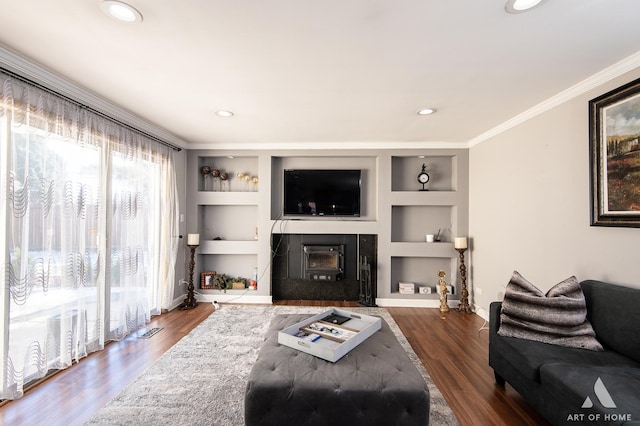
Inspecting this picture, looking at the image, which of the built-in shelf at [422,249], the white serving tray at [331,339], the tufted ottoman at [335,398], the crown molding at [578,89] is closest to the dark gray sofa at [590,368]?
the tufted ottoman at [335,398]

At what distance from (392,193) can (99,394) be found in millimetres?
3825

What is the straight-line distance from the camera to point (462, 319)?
354 centimetres

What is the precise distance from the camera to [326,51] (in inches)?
70.4

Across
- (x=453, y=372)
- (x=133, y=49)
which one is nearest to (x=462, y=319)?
(x=453, y=372)

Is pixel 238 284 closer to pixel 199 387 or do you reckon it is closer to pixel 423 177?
pixel 199 387

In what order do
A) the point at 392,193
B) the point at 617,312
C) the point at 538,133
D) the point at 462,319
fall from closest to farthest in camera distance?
the point at 617,312 → the point at 538,133 → the point at 462,319 → the point at 392,193

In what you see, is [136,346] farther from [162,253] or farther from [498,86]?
[498,86]

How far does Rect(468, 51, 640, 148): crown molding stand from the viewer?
1.90 metres

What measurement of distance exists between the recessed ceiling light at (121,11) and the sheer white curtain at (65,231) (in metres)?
1.11

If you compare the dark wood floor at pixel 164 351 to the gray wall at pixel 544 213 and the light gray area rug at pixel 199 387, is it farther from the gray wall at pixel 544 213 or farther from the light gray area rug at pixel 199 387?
the gray wall at pixel 544 213

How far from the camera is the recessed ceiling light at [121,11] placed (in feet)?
4.57

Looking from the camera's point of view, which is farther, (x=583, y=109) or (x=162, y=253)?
(x=162, y=253)

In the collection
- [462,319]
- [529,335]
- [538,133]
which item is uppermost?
[538,133]

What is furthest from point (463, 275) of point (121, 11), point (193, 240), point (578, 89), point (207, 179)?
point (121, 11)
